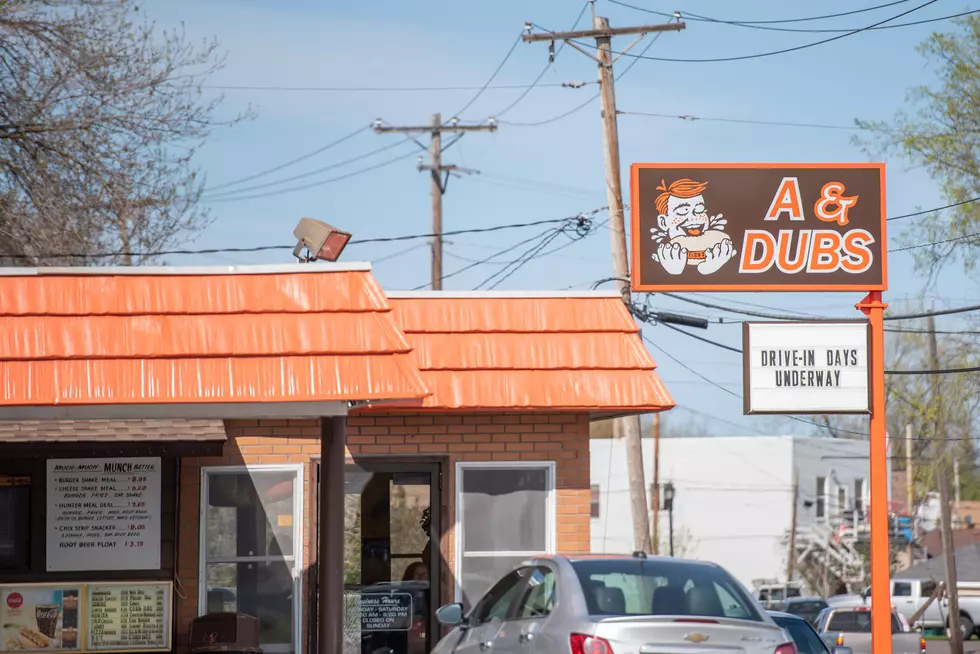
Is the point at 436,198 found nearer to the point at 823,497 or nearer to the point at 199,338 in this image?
the point at 199,338

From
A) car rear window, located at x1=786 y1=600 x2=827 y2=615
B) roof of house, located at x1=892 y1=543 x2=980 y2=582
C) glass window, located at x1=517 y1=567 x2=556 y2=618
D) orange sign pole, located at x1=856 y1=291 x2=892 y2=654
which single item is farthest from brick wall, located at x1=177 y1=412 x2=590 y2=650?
roof of house, located at x1=892 y1=543 x2=980 y2=582

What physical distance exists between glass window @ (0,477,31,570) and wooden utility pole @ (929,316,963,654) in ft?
75.4

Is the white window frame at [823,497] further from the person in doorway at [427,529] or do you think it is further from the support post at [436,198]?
the person in doorway at [427,529]

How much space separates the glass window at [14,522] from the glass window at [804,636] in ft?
27.2

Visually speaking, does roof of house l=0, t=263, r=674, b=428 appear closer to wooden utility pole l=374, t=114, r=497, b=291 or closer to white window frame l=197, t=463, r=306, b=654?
white window frame l=197, t=463, r=306, b=654

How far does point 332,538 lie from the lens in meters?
11.0

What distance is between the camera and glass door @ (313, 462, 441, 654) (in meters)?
13.6

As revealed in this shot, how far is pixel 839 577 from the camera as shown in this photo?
61.3 meters

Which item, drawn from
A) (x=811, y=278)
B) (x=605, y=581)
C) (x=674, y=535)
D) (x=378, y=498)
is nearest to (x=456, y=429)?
(x=378, y=498)

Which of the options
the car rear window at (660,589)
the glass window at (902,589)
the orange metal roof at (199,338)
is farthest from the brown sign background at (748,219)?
the glass window at (902,589)

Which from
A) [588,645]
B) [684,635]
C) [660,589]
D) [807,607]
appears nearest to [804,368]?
[660,589]

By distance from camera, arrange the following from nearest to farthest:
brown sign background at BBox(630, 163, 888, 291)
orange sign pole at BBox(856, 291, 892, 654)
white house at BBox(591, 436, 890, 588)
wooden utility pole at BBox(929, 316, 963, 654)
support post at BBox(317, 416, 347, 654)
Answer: support post at BBox(317, 416, 347, 654) → orange sign pole at BBox(856, 291, 892, 654) → brown sign background at BBox(630, 163, 888, 291) → wooden utility pole at BBox(929, 316, 963, 654) → white house at BBox(591, 436, 890, 588)

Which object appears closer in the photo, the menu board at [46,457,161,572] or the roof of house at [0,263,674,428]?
the roof of house at [0,263,674,428]

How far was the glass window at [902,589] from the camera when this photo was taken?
47.3m
